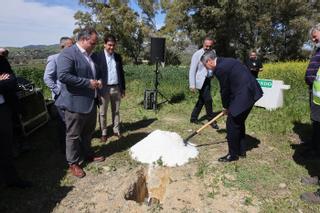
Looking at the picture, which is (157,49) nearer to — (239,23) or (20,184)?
(20,184)

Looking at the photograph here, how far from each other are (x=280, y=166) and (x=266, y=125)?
2.08m

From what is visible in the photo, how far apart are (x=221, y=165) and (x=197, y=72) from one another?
2.33 m

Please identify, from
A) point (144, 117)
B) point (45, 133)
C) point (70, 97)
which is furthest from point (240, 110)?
point (45, 133)

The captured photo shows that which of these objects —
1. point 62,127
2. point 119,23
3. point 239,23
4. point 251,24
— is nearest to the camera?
point 62,127

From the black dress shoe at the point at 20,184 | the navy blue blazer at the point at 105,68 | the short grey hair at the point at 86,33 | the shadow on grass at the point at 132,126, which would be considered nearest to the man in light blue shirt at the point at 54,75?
the navy blue blazer at the point at 105,68

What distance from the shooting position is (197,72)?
259 inches

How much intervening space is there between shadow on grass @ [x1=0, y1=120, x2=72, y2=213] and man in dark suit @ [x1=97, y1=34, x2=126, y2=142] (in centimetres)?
104

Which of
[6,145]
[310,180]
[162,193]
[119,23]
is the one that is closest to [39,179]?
[6,145]

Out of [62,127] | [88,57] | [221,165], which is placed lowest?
[221,165]

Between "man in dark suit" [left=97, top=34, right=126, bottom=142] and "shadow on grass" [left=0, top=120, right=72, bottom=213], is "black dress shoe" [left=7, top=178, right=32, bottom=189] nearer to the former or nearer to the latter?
"shadow on grass" [left=0, top=120, right=72, bottom=213]

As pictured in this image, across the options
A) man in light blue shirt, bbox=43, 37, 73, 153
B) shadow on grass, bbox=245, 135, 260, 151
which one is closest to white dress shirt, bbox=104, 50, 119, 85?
man in light blue shirt, bbox=43, 37, 73, 153

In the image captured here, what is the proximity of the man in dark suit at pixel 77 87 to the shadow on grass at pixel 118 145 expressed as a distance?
0.95 m

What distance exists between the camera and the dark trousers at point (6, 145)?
377cm

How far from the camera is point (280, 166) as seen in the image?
4.93 metres
